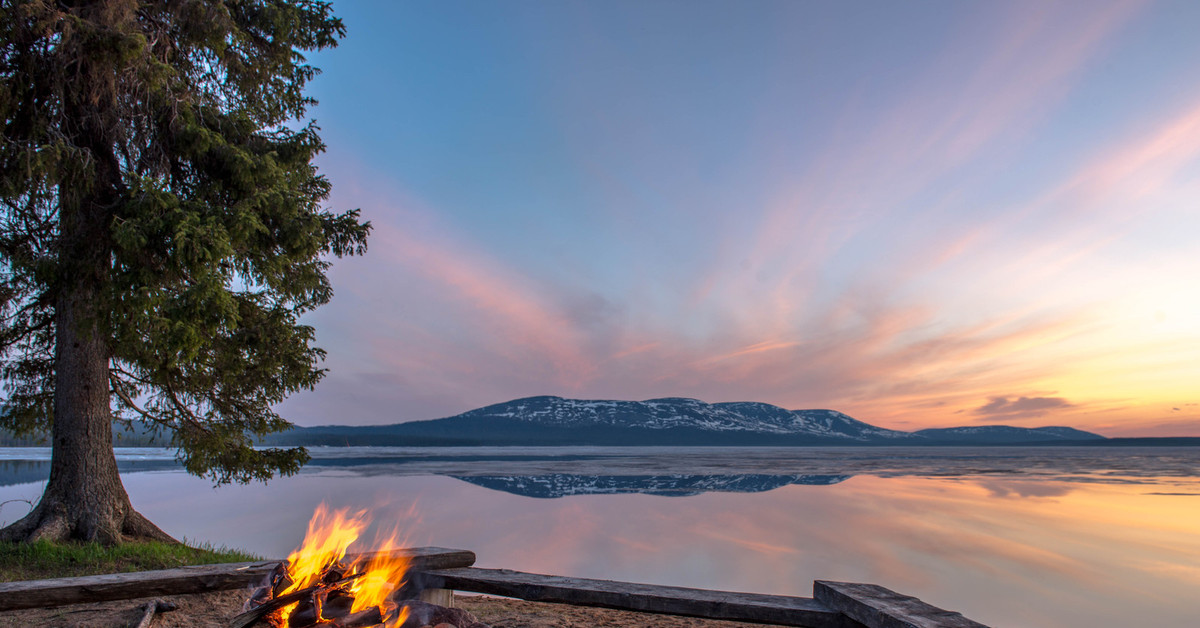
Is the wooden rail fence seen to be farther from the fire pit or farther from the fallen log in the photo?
the fire pit

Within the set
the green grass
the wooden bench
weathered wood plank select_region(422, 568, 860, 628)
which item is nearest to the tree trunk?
the green grass

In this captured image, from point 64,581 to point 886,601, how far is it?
19.3 ft

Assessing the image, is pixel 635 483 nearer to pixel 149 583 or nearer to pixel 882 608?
pixel 149 583

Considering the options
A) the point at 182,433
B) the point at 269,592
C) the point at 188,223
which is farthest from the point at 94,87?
the point at 269,592

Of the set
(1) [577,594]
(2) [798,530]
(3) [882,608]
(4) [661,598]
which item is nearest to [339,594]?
(1) [577,594]

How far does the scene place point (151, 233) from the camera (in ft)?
26.1

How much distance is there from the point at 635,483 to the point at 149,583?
807 inches

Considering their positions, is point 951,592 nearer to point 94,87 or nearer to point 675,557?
point 675,557

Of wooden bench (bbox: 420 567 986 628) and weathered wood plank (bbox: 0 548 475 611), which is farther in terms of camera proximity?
weathered wood plank (bbox: 0 548 475 611)

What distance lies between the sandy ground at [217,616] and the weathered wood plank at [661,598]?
0.96 metres

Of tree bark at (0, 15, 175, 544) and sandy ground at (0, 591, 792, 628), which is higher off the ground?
tree bark at (0, 15, 175, 544)

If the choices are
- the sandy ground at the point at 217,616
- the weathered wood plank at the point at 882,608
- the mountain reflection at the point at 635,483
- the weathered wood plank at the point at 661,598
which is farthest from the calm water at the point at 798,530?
the weathered wood plank at the point at 882,608

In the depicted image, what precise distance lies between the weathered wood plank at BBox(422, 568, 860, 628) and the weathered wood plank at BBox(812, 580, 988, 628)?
11cm

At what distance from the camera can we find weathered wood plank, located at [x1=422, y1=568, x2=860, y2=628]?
151 inches
